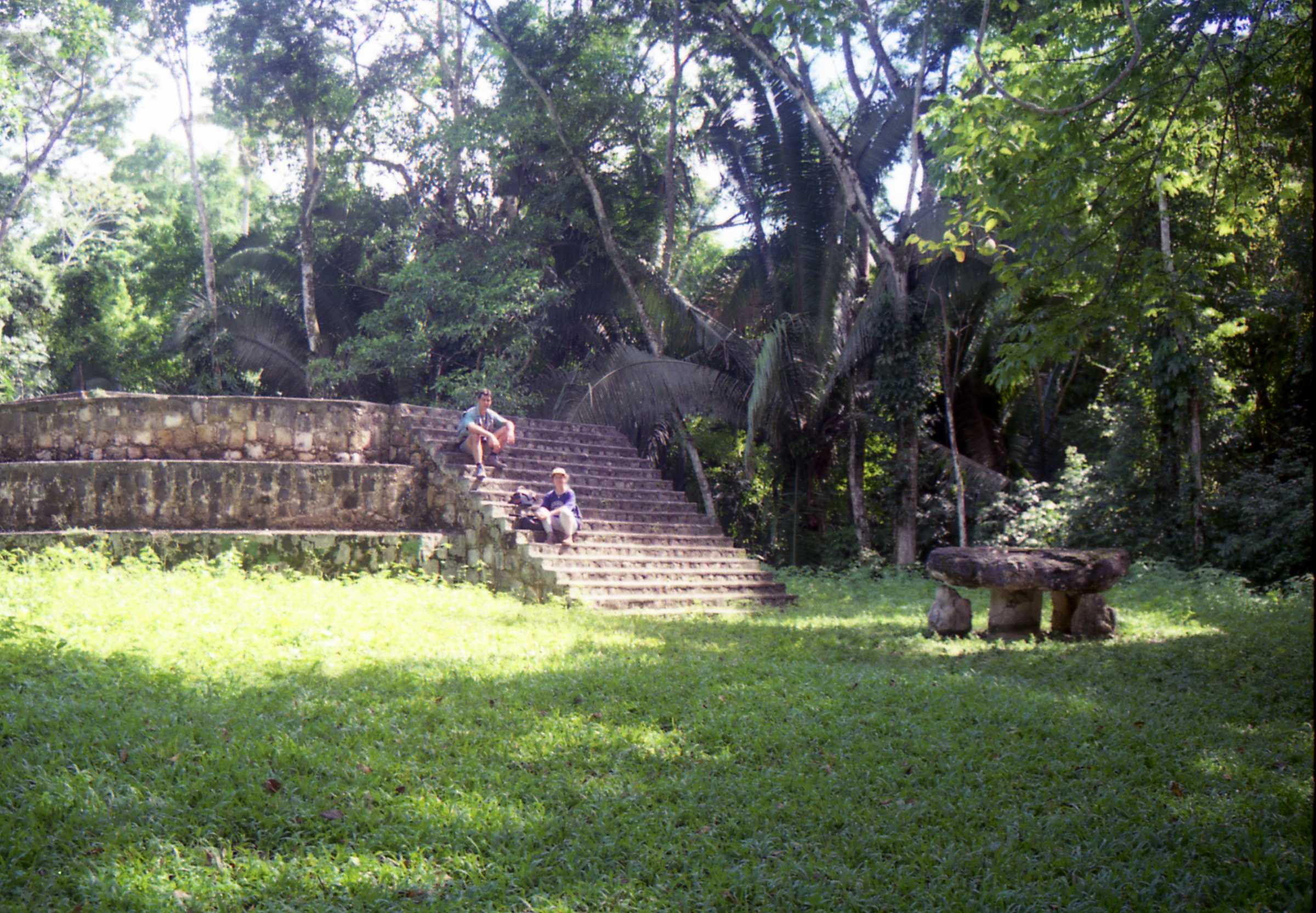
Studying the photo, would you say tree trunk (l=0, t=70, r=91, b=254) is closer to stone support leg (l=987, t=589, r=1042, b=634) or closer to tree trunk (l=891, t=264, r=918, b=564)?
tree trunk (l=891, t=264, r=918, b=564)

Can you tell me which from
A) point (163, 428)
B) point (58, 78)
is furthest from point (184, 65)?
point (163, 428)

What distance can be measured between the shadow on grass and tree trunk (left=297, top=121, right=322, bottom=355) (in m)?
13.5

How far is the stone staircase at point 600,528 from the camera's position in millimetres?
10633

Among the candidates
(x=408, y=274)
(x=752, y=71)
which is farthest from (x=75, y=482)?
(x=752, y=71)

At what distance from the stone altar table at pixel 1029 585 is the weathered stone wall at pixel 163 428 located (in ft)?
22.8

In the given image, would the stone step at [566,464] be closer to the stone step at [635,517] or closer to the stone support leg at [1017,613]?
the stone step at [635,517]

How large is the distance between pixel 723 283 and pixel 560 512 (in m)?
7.80

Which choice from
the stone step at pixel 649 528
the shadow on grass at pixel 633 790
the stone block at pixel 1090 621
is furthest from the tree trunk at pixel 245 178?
the shadow on grass at pixel 633 790

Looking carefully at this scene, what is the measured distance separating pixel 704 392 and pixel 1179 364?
20.0 feet

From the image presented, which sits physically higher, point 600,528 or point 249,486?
point 249,486

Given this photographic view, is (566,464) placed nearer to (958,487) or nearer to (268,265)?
(958,487)

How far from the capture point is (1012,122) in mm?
7324

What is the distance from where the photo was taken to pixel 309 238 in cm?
1922

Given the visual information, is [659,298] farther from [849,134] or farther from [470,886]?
[470,886]
